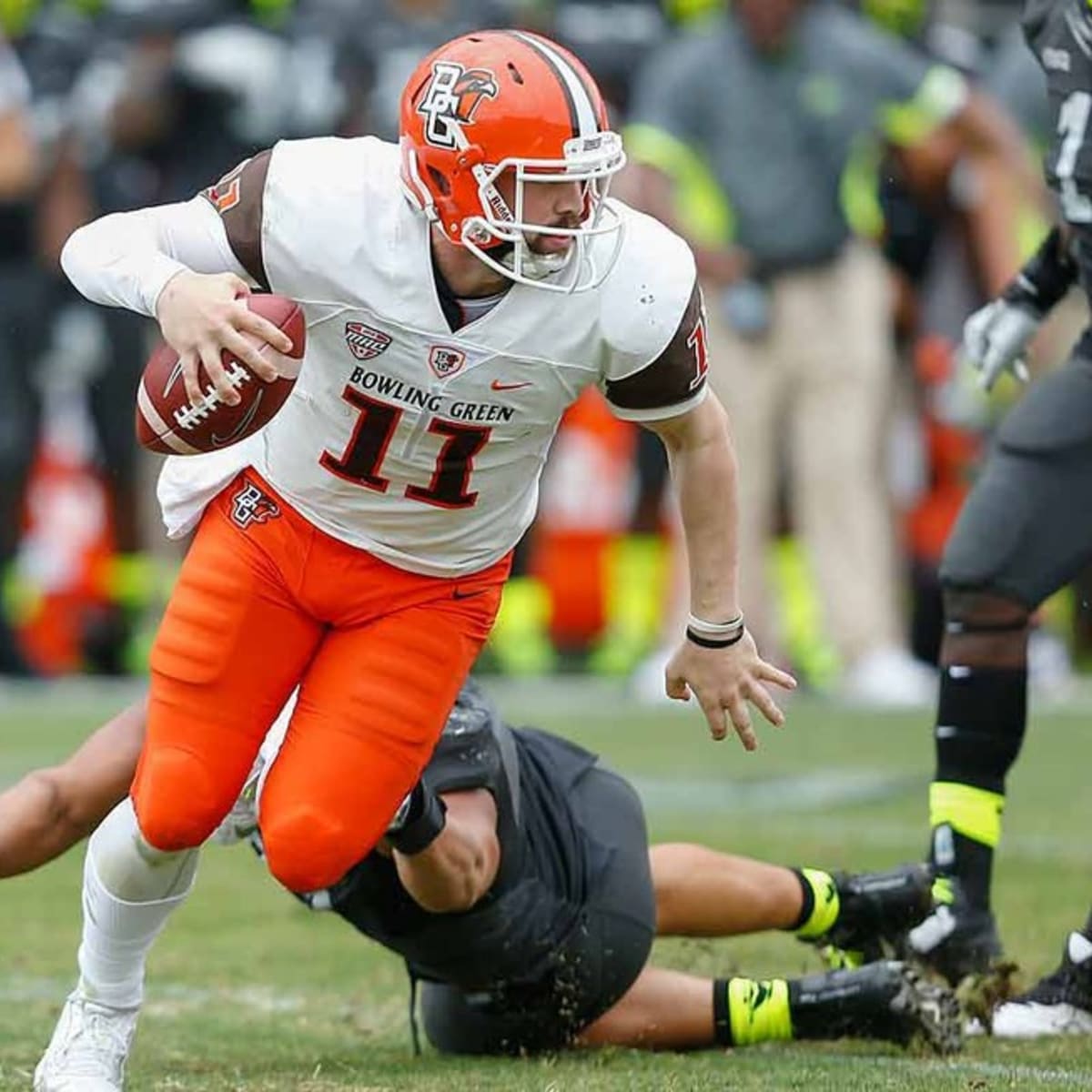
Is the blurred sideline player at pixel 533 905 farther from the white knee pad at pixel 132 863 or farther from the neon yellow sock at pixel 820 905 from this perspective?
the white knee pad at pixel 132 863

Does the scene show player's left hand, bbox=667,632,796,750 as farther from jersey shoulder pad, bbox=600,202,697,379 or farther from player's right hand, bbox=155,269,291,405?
player's right hand, bbox=155,269,291,405

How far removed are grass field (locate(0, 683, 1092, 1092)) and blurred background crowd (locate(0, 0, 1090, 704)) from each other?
126cm

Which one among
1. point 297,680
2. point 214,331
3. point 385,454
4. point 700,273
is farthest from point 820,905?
point 700,273

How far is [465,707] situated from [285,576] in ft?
1.27

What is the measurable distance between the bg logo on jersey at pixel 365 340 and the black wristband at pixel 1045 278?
1.57 m

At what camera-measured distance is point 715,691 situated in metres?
4.10

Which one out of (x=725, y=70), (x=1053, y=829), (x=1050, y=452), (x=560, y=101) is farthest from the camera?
(x=725, y=70)

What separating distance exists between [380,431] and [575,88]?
1.83 ft

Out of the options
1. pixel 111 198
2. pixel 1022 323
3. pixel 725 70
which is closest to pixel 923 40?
pixel 725 70

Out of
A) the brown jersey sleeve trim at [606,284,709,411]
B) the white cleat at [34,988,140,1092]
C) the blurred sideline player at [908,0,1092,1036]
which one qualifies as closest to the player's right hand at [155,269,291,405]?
the brown jersey sleeve trim at [606,284,709,411]

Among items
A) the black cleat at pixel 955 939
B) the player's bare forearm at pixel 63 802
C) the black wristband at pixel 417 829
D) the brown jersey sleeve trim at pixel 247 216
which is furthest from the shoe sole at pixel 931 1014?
the brown jersey sleeve trim at pixel 247 216

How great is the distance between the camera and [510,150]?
3.88 metres

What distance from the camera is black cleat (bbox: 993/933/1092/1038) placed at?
4488 mm

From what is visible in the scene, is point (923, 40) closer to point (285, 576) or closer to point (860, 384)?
point (860, 384)
